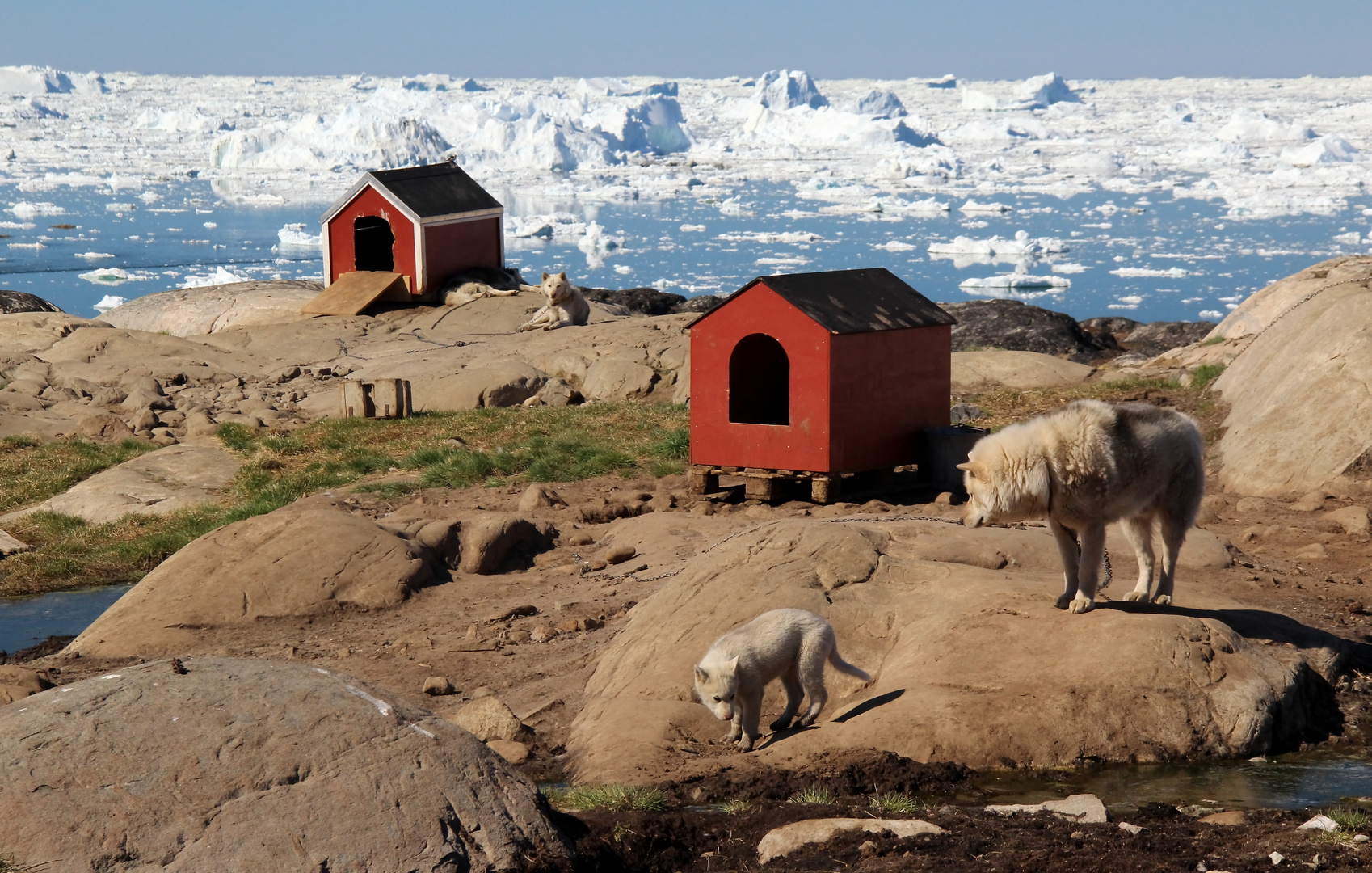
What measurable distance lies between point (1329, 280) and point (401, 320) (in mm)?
14147

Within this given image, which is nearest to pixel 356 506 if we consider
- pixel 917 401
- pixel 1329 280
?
pixel 917 401

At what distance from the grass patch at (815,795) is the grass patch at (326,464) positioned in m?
7.62

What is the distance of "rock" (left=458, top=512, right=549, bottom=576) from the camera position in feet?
35.2

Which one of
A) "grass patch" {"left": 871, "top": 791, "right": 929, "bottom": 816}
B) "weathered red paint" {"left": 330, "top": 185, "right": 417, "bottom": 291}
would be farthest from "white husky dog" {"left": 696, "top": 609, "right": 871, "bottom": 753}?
"weathered red paint" {"left": 330, "top": 185, "right": 417, "bottom": 291}

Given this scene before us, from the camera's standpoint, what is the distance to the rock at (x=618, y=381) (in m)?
17.9

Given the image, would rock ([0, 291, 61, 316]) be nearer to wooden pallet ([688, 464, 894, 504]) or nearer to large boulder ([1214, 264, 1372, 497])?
wooden pallet ([688, 464, 894, 504])

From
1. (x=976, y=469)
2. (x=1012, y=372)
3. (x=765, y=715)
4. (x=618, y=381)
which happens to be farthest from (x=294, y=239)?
(x=976, y=469)

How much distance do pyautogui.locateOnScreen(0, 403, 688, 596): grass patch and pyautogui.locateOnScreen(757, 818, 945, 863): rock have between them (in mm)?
8309

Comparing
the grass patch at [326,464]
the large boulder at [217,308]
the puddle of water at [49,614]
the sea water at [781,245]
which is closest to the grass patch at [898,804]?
the puddle of water at [49,614]

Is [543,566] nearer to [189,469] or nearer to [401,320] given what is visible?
[189,469]

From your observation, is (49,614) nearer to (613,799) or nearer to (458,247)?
(613,799)

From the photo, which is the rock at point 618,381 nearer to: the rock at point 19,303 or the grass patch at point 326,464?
the grass patch at point 326,464

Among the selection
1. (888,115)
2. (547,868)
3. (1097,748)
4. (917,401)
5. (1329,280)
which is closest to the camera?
(547,868)

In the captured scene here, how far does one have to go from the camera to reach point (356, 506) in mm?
12445
